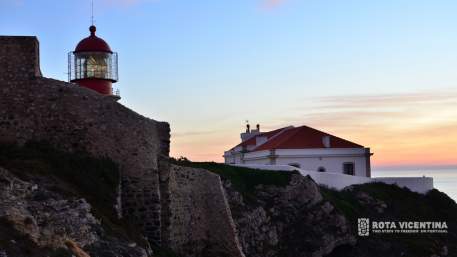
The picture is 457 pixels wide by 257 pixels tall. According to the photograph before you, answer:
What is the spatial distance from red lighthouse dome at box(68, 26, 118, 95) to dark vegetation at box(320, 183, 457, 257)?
44.2ft

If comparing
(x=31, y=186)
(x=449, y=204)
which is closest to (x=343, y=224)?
(x=449, y=204)

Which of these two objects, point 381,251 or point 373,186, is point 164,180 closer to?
point 381,251

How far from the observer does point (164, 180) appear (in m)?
17.9

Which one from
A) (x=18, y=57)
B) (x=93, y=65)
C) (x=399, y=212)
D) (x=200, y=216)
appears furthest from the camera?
(x=399, y=212)

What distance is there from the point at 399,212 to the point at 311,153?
10.0 meters

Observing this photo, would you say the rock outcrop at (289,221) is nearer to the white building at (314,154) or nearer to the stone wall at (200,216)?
the stone wall at (200,216)

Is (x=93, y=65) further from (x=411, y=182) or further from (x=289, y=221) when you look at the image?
(x=411, y=182)

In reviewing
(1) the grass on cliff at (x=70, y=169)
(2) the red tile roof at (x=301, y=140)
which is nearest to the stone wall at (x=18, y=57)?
(1) the grass on cliff at (x=70, y=169)

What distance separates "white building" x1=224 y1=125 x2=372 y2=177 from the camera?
47.5m

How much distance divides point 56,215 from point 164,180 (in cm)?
580

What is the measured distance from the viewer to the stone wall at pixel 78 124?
15.9 meters

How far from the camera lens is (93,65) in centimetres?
2995

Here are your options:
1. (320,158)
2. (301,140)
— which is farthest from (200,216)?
(301,140)

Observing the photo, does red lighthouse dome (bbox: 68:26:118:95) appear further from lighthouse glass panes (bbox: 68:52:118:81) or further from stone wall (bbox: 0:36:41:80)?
stone wall (bbox: 0:36:41:80)
